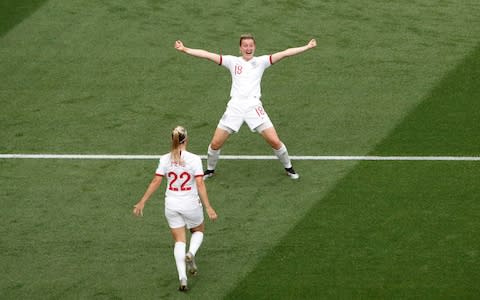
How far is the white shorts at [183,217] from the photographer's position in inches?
698

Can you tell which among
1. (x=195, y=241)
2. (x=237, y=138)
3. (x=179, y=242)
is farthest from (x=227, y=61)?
(x=179, y=242)

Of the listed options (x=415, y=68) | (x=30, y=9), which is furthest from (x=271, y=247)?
(x=30, y=9)

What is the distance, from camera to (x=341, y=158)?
21.9 meters

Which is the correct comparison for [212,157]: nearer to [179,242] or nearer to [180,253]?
[179,242]

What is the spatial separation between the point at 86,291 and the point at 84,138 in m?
5.50

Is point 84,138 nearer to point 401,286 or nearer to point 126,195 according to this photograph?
point 126,195

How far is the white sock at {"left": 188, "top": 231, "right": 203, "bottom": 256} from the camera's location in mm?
17812

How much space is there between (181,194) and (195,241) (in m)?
A: 0.71

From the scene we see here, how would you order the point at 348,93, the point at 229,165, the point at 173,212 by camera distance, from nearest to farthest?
the point at 173,212 < the point at 229,165 < the point at 348,93

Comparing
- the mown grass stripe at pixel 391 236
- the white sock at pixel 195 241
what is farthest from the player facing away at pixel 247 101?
the white sock at pixel 195 241

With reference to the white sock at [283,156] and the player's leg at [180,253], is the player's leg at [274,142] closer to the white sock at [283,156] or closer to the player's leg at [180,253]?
the white sock at [283,156]

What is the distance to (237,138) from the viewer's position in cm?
2292

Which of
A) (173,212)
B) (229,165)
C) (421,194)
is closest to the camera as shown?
(173,212)

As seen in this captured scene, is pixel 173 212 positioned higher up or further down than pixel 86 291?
higher up
